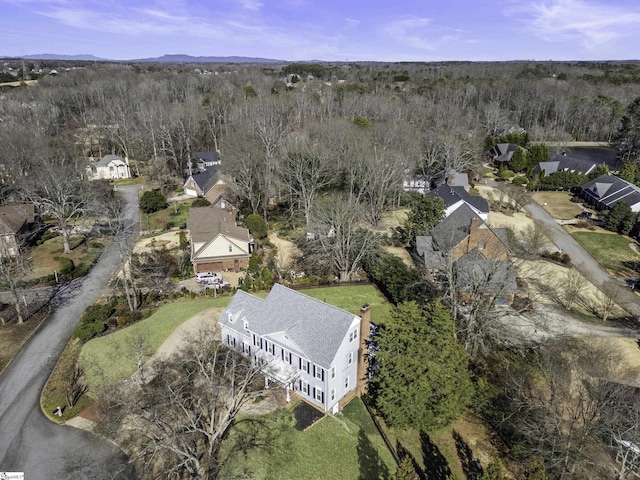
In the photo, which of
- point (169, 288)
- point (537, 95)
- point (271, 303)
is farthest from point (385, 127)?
point (537, 95)

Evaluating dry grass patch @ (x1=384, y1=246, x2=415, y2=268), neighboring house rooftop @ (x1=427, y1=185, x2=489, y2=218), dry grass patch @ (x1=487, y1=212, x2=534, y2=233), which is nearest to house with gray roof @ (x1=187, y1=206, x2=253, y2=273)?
dry grass patch @ (x1=384, y1=246, x2=415, y2=268)

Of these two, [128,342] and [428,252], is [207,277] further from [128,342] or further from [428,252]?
[428,252]

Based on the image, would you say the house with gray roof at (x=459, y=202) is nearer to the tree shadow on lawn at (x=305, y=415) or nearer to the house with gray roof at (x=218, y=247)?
the house with gray roof at (x=218, y=247)

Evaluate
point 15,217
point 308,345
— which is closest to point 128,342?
point 308,345

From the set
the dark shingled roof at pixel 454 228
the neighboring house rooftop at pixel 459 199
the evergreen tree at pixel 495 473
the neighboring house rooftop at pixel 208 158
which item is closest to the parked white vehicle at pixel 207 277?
the dark shingled roof at pixel 454 228

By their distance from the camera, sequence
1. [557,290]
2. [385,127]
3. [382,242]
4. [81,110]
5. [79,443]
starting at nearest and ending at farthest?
[79,443] → [557,290] → [382,242] → [385,127] → [81,110]

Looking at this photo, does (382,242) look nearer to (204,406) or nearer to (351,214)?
(351,214)
